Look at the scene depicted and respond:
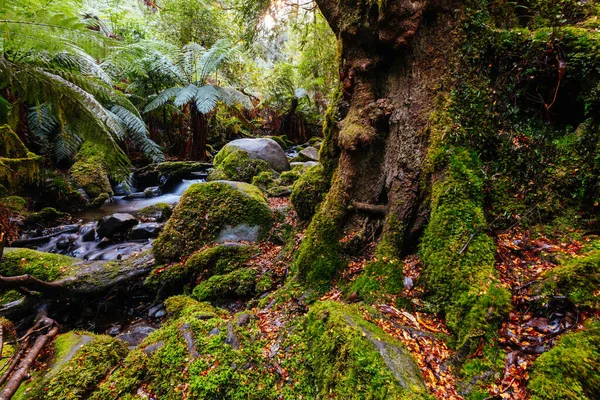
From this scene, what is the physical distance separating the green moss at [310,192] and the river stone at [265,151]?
4.88 m

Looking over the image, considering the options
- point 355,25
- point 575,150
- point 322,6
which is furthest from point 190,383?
point 322,6

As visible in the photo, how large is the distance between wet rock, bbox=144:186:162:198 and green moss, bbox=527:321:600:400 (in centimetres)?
987

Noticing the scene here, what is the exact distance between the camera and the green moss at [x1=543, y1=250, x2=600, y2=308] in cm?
164

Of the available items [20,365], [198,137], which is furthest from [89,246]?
[198,137]

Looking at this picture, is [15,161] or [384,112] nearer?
[384,112]

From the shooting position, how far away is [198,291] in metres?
3.72

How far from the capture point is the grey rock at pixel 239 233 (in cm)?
475

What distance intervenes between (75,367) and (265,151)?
750cm

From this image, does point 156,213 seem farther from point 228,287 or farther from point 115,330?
point 228,287

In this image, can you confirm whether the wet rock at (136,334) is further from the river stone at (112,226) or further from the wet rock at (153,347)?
the river stone at (112,226)

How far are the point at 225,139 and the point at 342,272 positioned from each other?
13.8 meters

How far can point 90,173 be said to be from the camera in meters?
8.39

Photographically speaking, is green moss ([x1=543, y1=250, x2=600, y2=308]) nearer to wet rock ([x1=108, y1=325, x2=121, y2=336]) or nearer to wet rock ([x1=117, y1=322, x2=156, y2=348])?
wet rock ([x1=117, y1=322, x2=156, y2=348])

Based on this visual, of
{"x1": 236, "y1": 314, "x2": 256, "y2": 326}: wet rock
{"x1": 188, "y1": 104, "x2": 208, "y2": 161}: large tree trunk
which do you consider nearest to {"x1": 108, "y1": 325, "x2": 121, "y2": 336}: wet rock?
{"x1": 236, "y1": 314, "x2": 256, "y2": 326}: wet rock
